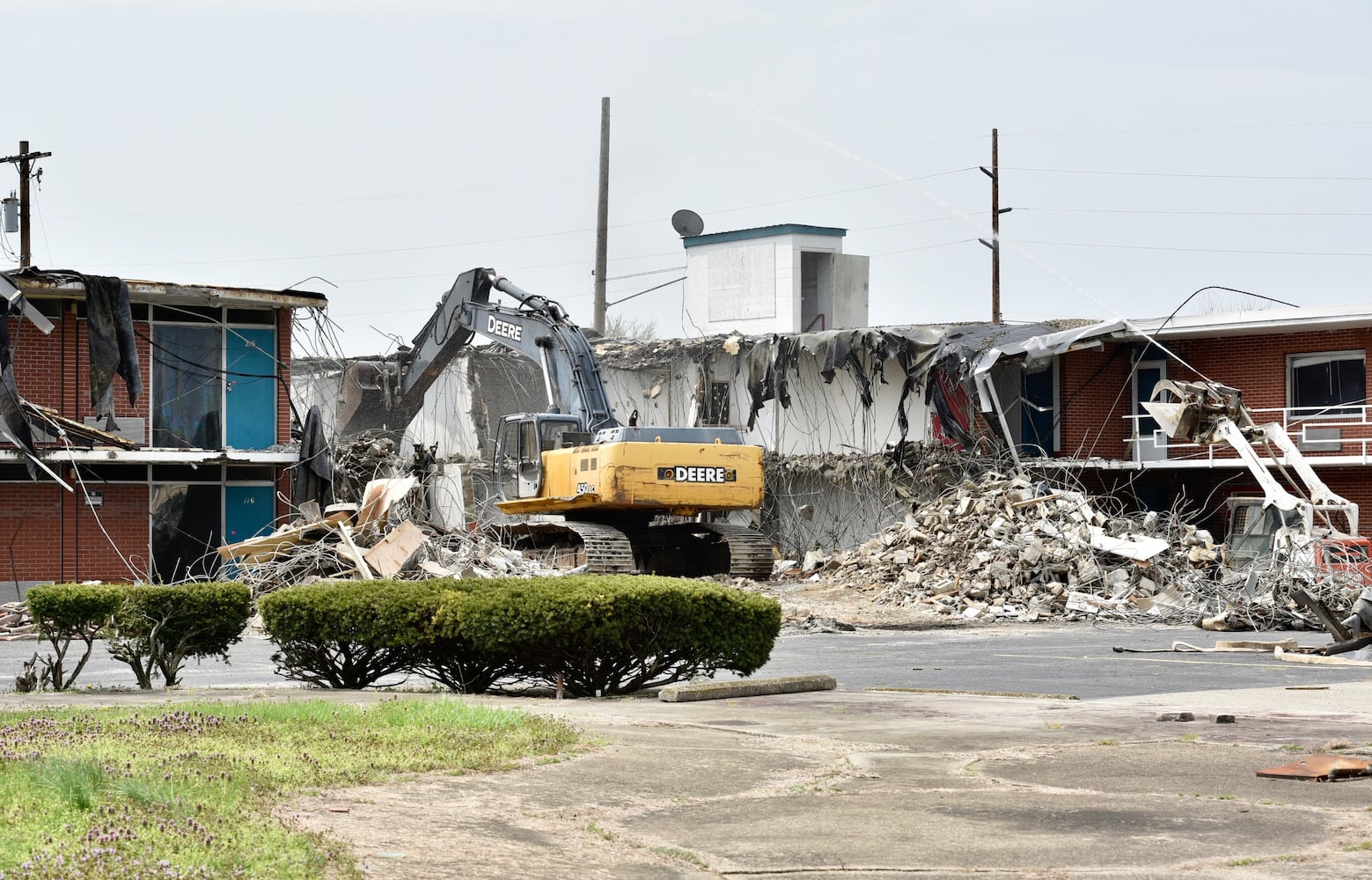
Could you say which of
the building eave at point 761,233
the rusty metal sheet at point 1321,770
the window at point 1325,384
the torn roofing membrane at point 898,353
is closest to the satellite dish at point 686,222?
the building eave at point 761,233

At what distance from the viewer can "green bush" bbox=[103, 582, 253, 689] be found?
529 inches

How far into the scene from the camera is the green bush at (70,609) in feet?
43.5

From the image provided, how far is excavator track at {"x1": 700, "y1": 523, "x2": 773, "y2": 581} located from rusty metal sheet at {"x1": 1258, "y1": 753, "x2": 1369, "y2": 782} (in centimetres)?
2106

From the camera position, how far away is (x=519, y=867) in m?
5.85

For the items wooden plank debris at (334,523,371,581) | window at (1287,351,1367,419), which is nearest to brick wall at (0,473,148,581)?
wooden plank debris at (334,523,371,581)

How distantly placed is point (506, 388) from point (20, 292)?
54.4 ft

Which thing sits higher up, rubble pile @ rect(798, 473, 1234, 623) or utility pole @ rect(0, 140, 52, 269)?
utility pole @ rect(0, 140, 52, 269)

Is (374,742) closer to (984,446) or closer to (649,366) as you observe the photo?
(984,446)

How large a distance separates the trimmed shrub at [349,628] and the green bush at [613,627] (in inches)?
13.2

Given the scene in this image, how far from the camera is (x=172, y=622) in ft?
44.9

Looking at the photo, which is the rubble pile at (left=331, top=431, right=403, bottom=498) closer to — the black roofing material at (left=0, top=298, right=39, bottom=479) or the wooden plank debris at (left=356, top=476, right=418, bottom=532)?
the wooden plank debris at (left=356, top=476, right=418, bottom=532)

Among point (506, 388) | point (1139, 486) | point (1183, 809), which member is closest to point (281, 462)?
point (506, 388)

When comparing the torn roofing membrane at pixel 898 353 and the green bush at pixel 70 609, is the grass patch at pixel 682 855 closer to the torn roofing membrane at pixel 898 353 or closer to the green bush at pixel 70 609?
the green bush at pixel 70 609

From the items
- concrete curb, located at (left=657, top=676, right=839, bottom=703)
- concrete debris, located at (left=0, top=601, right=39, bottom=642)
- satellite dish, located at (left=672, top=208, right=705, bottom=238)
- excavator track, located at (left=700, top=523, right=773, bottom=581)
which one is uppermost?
satellite dish, located at (left=672, top=208, right=705, bottom=238)
